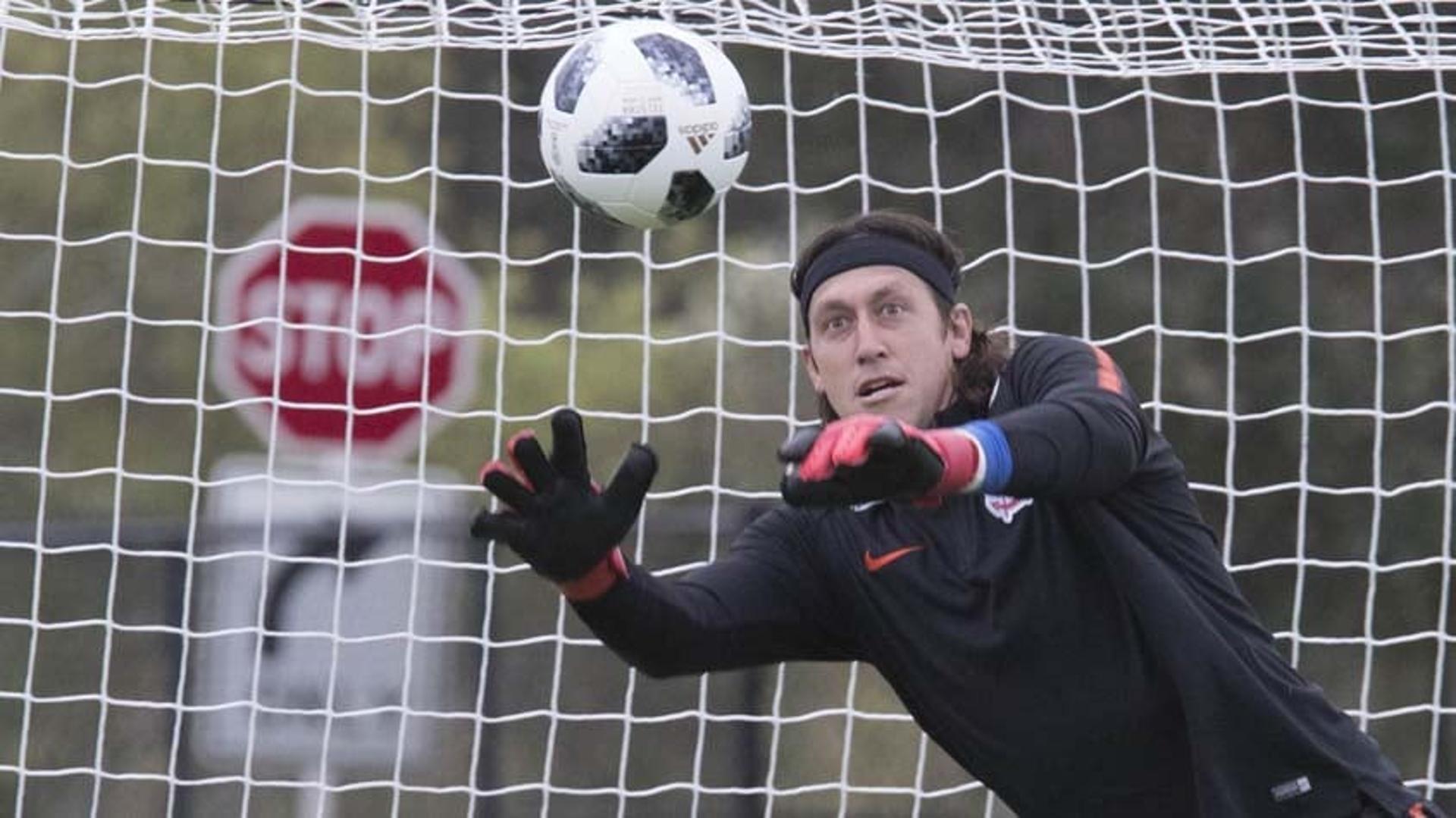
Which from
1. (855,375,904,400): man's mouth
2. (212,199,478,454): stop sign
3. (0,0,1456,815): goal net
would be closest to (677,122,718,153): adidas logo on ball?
(855,375,904,400): man's mouth

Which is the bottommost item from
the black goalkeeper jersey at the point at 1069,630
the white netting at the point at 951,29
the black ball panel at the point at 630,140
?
the black goalkeeper jersey at the point at 1069,630

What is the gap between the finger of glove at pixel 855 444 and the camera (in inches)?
135

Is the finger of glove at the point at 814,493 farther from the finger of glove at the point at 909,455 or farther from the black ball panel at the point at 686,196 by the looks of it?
the black ball panel at the point at 686,196

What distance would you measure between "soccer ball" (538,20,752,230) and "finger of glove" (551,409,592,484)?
3.24 feet

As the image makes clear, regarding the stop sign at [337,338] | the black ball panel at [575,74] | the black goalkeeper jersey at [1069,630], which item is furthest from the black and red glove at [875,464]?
the stop sign at [337,338]

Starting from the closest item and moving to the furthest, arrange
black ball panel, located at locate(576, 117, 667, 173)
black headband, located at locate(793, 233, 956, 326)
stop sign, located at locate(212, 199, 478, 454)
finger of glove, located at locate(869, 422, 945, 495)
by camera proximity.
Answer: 1. finger of glove, located at locate(869, 422, 945, 495)
2. black headband, located at locate(793, 233, 956, 326)
3. black ball panel, located at locate(576, 117, 667, 173)
4. stop sign, located at locate(212, 199, 478, 454)

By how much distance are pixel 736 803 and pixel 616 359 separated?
4.75ft

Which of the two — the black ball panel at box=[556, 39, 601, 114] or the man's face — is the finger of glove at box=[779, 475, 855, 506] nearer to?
the man's face

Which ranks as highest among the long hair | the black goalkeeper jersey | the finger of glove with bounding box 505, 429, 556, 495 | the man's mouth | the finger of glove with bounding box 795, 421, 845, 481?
the long hair

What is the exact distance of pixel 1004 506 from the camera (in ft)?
13.8

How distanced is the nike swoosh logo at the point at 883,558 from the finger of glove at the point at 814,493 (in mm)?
764

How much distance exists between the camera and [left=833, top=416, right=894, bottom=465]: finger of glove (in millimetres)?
3418

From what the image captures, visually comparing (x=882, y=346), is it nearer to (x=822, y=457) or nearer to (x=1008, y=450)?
(x=1008, y=450)

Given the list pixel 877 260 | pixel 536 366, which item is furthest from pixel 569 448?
pixel 536 366
